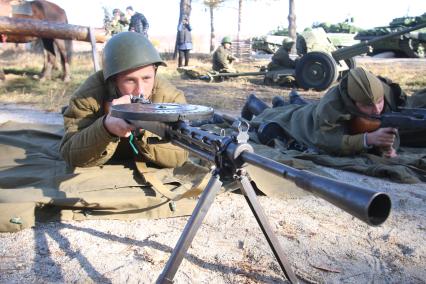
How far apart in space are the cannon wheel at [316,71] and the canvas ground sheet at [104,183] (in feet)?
19.1

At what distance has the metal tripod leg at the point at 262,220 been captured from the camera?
198 cm

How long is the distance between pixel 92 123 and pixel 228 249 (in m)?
1.35

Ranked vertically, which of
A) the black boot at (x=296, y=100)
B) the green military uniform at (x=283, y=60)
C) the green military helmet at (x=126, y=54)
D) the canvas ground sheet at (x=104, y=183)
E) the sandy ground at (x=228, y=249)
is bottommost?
the sandy ground at (x=228, y=249)

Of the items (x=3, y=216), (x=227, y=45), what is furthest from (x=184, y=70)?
(x=3, y=216)

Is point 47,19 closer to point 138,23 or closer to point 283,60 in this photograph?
point 138,23

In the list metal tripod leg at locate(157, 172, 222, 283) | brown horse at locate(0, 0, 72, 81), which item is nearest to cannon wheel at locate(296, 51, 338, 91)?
brown horse at locate(0, 0, 72, 81)

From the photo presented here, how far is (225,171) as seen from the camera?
74.3 inches

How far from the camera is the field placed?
238 centimetres

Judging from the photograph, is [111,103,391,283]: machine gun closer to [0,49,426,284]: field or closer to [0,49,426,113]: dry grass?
[0,49,426,284]: field

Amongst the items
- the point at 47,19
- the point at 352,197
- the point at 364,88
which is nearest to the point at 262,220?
the point at 352,197

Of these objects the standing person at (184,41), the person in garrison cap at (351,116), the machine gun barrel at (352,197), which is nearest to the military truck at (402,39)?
the standing person at (184,41)

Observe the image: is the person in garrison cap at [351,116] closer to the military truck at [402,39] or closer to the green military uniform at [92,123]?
the green military uniform at [92,123]

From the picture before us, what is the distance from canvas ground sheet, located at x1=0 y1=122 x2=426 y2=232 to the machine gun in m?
0.49

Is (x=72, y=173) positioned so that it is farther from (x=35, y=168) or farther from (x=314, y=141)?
(x=314, y=141)
